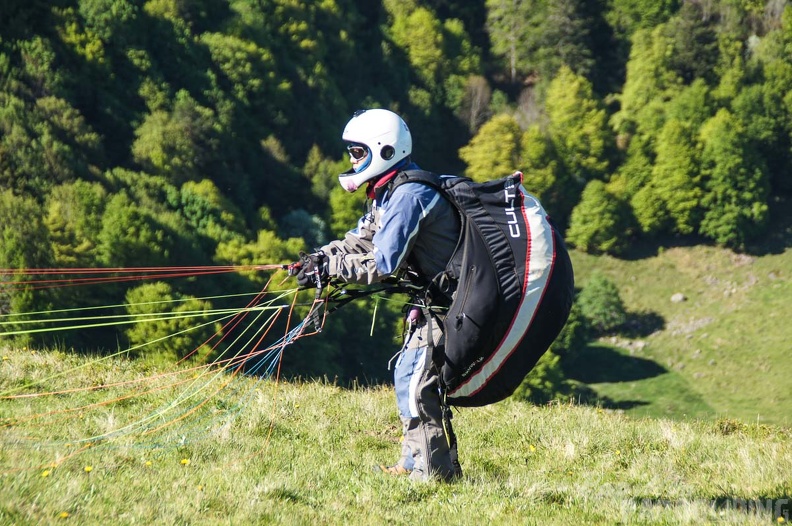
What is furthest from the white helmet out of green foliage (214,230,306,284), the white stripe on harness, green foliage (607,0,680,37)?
green foliage (607,0,680,37)

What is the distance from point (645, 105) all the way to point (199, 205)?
47.6 meters

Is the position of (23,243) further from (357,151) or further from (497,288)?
(497,288)

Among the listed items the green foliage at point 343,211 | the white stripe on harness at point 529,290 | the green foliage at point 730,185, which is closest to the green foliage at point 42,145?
the green foliage at point 343,211

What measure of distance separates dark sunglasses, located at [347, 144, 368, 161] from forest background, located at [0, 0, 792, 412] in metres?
41.9

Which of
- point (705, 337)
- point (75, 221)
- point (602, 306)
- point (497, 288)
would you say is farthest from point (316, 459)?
point (705, 337)

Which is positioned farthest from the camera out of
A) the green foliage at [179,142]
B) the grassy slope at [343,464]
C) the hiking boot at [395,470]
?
the green foliage at [179,142]

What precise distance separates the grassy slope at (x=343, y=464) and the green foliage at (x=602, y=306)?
6629 cm

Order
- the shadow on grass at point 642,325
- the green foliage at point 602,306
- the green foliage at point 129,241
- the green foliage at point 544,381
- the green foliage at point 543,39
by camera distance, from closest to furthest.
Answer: the green foliage at point 129,241 < the green foliage at point 544,381 < the green foliage at point 602,306 < the shadow on grass at point 642,325 < the green foliage at point 543,39

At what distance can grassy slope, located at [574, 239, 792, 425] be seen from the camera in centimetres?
6569

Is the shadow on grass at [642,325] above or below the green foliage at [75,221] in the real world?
below

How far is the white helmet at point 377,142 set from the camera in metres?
7.41

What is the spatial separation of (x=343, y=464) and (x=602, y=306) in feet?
229

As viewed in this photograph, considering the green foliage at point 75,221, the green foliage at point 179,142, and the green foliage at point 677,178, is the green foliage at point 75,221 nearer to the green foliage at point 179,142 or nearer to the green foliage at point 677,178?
the green foliage at point 179,142

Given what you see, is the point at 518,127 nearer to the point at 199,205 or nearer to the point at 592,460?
the point at 199,205
